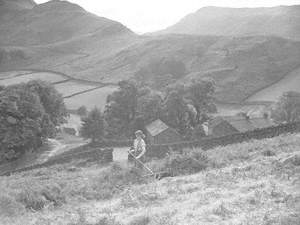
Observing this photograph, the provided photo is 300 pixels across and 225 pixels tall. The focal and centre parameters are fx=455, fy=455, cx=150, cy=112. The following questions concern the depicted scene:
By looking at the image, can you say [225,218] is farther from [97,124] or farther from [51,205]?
[97,124]

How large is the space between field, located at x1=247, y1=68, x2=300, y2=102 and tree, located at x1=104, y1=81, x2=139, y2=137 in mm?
38494

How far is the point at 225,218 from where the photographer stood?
11.3 metres

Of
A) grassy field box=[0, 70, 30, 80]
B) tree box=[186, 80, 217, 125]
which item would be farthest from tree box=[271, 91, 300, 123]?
grassy field box=[0, 70, 30, 80]

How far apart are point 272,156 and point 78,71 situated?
134557 millimetres

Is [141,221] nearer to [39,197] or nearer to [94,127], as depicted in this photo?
[39,197]

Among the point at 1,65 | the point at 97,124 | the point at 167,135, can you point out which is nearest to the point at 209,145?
the point at 167,135

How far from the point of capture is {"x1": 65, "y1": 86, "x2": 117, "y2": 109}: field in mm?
101188

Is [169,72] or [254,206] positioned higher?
[254,206]

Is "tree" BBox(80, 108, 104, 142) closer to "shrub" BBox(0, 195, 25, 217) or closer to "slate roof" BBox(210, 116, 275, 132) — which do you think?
"slate roof" BBox(210, 116, 275, 132)

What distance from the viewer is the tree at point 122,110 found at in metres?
69.6

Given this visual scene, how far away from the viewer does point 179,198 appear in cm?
1429

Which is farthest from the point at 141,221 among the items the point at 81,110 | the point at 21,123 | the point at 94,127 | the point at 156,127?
the point at 81,110

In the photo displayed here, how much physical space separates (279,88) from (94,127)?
55.7m

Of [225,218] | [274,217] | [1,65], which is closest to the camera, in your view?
[274,217]
